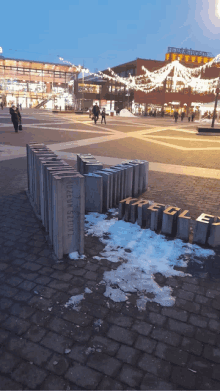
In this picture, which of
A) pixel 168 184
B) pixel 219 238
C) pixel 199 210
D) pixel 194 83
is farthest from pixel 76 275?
pixel 194 83

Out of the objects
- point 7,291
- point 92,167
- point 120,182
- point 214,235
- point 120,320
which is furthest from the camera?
point 92,167

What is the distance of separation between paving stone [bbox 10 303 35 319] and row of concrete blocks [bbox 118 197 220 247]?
97.0 inches

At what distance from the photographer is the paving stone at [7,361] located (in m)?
2.28

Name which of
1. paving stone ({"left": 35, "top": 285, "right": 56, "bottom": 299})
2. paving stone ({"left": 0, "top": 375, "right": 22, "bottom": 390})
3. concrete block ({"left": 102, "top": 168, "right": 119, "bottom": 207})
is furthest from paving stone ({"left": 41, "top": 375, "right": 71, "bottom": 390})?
Answer: concrete block ({"left": 102, "top": 168, "right": 119, "bottom": 207})

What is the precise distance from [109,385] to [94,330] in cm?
55

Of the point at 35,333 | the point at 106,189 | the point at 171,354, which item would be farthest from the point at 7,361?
the point at 106,189

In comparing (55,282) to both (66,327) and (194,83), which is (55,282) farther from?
(194,83)

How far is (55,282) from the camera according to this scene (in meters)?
3.36

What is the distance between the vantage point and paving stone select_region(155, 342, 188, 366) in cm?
240

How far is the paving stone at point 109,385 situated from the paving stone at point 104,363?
0.16 ft

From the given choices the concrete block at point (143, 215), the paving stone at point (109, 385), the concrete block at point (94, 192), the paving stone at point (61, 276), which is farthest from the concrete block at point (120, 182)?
the paving stone at point (109, 385)

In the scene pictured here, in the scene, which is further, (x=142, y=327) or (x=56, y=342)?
(x=142, y=327)

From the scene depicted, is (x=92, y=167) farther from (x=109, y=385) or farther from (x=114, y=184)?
(x=109, y=385)

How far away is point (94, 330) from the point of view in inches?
106
